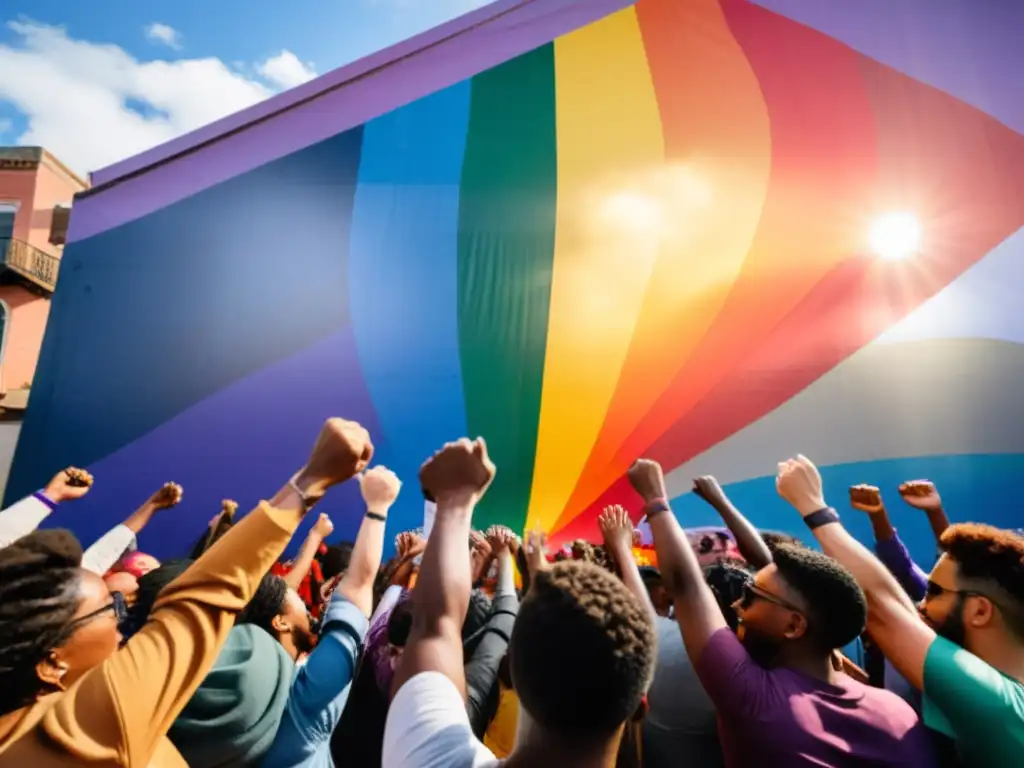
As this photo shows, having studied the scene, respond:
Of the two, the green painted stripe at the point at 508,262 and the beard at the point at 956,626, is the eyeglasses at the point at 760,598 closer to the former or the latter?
the beard at the point at 956,626

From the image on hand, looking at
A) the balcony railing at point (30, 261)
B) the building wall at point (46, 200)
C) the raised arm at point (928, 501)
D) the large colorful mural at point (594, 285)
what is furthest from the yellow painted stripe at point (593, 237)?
the building wall at point (46, 200)

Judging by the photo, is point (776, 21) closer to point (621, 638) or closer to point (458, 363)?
point (458, 363)

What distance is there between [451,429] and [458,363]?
387mm

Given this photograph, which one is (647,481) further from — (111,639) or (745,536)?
(111,639)

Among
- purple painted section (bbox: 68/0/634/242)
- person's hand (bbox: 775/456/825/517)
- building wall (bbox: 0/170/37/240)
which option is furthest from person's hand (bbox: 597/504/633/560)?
building wall (bbox: 0/170/37/240)

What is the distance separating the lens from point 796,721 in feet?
4.17

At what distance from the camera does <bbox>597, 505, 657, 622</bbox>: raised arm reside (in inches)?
64.7

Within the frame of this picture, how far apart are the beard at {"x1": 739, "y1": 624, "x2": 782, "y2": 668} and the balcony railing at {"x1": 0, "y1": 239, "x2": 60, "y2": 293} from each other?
15.0 m

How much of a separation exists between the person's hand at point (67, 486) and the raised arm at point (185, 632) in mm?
1607

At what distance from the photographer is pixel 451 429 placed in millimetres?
3725

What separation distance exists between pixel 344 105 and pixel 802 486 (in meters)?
3.57

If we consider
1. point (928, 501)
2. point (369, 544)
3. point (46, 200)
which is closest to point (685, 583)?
point (369, 544)

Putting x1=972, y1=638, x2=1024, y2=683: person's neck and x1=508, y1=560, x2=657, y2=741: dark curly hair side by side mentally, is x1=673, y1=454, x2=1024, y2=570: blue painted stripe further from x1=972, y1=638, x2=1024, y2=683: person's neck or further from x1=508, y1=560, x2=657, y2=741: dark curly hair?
x1=508, y1=560, x2=657, y2=741: dark curly hair

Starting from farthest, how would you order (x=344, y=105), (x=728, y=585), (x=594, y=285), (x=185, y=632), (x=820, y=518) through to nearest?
1. (x=344, y=105)
2. (x=594, y=285)
3. (x=728, y=585)
4. (x=820, y=518)
5. (x=185, y=632)
